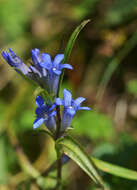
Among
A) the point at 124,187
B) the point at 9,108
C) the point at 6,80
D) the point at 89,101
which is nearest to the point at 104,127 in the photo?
the point at 89,101

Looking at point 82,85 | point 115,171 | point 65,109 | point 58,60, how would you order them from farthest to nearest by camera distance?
point 82,85 < point 115,171 < point 65,109 < point 58,60

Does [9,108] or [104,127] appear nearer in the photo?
[104,127]

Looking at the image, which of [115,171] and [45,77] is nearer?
[45,77]

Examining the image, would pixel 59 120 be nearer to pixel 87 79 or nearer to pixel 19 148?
pixel 19 148

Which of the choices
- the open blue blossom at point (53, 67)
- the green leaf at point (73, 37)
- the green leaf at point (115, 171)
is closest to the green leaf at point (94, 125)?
the green leaf at point (115, 171)

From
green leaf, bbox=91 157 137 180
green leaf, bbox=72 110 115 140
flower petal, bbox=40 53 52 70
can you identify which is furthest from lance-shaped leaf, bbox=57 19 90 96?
green leaf, bbox=72 110 115 140

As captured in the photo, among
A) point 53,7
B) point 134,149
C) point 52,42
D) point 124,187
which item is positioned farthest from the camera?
point 53,7

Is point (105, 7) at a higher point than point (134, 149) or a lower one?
higher

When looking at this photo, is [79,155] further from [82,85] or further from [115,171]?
[82,85]

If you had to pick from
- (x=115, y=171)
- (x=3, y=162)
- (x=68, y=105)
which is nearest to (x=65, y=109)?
(x=68, y=105)
